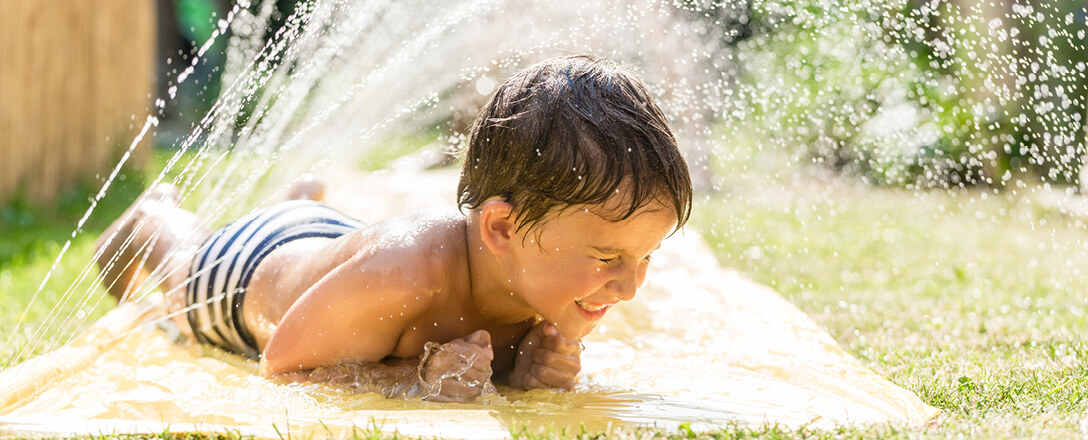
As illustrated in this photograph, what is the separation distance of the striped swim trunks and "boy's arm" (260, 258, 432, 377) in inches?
25.6

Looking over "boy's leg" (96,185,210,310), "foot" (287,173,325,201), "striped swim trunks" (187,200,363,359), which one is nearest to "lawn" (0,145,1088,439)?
"boy's leg" (96,185,210,310)

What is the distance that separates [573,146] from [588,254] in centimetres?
26

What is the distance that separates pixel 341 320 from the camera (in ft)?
8.73

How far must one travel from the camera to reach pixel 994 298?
14.4 feet

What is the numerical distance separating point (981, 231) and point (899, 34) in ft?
9.19

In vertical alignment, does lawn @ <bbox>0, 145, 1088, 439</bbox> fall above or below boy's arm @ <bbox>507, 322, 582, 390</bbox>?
below

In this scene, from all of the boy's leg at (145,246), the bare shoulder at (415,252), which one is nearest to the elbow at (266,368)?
the bare shoulder at (415,252)

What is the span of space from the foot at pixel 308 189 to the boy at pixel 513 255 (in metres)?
1.15

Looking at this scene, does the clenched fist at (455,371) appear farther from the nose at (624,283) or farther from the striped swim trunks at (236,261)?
the striped swim trunks at (236,261)

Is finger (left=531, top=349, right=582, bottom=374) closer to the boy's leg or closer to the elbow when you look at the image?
the elbow

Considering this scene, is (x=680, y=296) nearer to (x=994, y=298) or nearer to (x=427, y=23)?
(x=994, y=298)

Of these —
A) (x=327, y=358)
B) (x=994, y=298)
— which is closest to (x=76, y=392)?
(x=327, y=358)

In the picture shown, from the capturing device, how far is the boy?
8.35ft

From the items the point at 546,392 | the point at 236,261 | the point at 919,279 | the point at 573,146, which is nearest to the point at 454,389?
the point at 546,392
